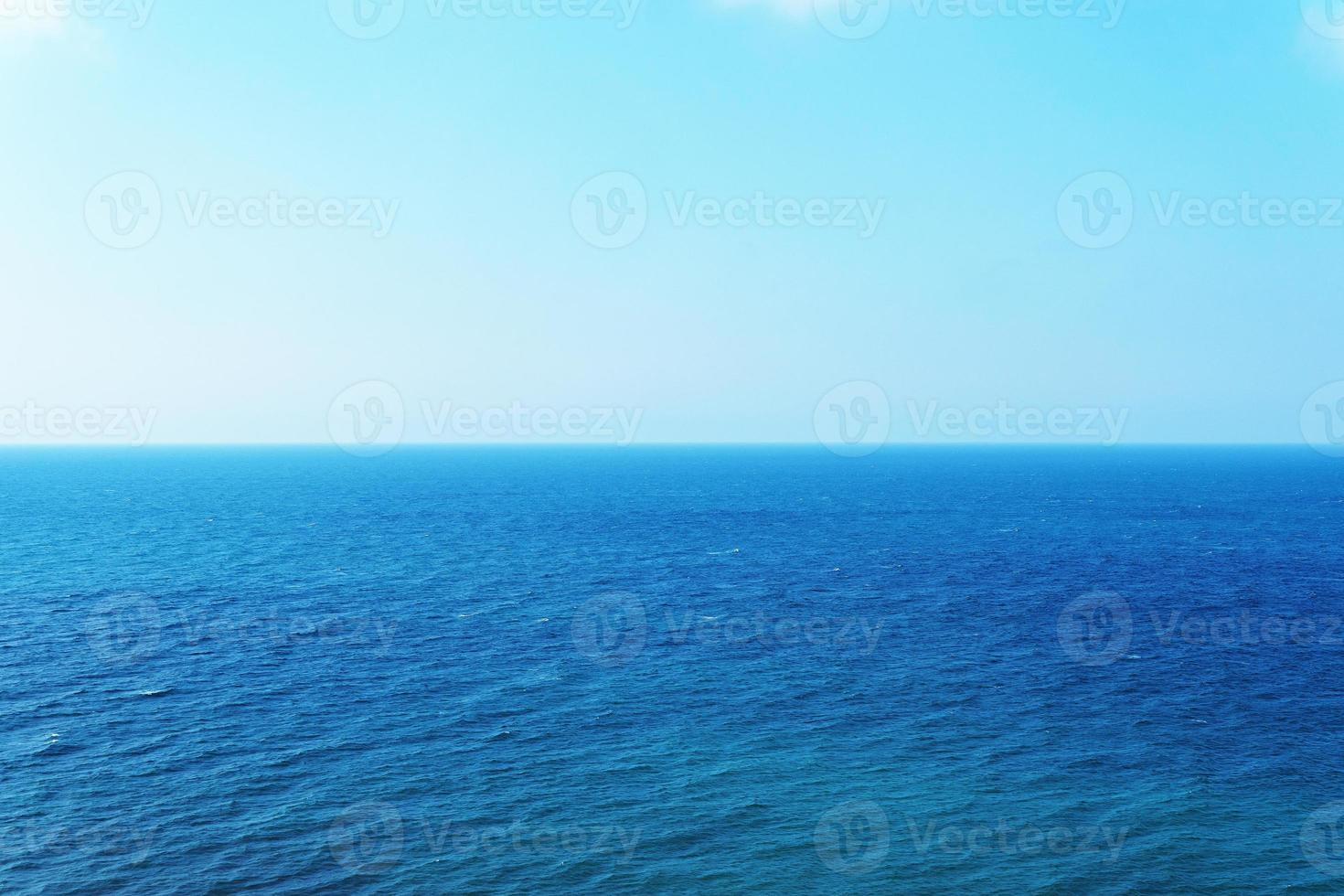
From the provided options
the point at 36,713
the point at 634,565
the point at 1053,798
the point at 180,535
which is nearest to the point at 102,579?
the point at 180,535

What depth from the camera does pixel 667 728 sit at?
57.8 meters

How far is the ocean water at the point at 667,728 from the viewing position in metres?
41.3

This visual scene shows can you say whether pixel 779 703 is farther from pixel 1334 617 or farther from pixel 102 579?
pixel 102 579

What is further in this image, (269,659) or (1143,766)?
(269,659)

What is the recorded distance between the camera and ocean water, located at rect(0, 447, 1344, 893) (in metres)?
41.3

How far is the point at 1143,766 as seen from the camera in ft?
170

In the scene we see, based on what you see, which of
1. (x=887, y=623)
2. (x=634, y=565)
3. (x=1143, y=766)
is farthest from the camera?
(x=634, y=565)

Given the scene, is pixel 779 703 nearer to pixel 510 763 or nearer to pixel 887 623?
pixel 510 763

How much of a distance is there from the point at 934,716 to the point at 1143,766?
1313cm

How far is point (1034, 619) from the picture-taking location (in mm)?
87812

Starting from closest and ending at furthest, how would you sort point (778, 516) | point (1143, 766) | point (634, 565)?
point (1143, 766) → point (634, 565) → point (778, 516)

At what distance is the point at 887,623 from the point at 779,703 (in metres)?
27.3

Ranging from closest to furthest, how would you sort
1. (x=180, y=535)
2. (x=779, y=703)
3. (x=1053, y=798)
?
(x=1053, y=798)
(x=779, y=703)
(x=180, y=535)

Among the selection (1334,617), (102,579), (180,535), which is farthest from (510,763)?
(180,535)
